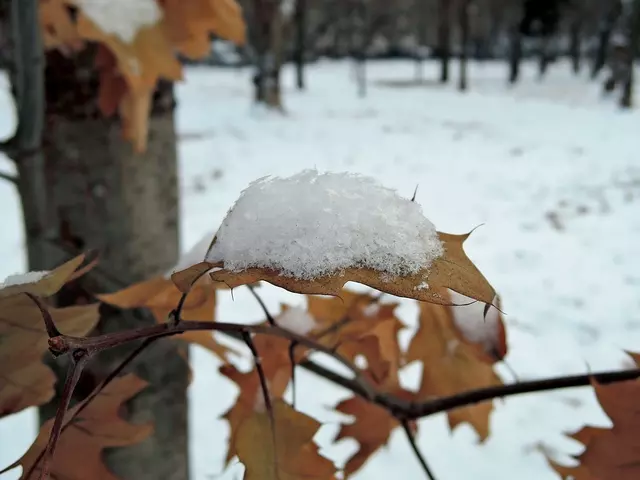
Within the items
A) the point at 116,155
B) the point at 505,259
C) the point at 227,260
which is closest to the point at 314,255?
the point at 227,260

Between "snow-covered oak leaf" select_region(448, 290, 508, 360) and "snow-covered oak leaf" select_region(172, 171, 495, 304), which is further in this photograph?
"snow-covered oak leaf" select_region(448, 290, 508, 360)

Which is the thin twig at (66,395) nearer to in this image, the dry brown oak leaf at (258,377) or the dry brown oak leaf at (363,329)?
the dry brown oak leaf at (258,377)

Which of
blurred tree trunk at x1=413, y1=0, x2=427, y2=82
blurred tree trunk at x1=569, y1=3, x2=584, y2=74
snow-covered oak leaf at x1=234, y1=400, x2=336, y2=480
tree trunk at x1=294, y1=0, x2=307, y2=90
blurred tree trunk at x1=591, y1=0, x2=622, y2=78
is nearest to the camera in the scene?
snow-covered oak leaf at x1=234, y1=400, x2=336, y2=480

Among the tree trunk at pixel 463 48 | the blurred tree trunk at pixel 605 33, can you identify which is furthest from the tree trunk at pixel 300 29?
the blurred tree trunk at pixel 605 33

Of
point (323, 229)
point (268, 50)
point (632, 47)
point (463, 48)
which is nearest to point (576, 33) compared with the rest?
point (463, 48)

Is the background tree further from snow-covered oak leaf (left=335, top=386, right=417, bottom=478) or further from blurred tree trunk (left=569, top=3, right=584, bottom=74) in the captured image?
blurred tree trunk (left=569, top=3, right=584, bottom=74)

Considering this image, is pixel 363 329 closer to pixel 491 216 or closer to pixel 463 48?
pixel 491 216

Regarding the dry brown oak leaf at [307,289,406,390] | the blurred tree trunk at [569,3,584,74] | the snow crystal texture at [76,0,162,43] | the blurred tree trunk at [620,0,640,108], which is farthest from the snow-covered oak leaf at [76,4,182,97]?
the blurred tree trunk at [569,3,584,74]
